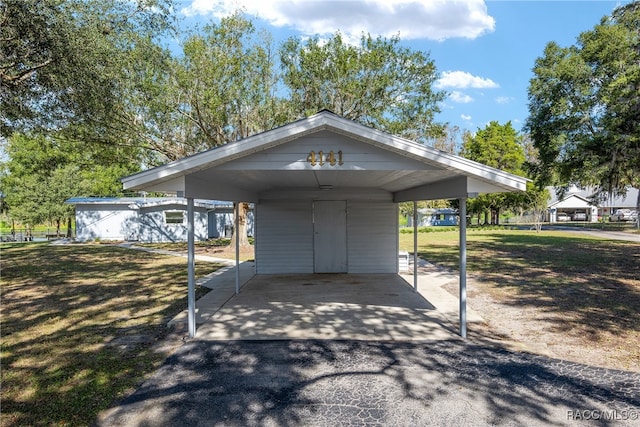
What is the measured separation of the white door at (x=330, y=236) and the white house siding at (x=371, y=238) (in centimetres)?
17

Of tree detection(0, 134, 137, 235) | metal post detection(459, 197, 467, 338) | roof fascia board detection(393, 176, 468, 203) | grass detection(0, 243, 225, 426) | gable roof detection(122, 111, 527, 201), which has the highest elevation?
tree detection(0, 134, 137, 235)

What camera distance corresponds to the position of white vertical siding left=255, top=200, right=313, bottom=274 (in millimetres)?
10648

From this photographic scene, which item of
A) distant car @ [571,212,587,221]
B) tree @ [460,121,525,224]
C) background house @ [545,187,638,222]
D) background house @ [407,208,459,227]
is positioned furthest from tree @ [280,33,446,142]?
distant car @ [571,212,587,221]

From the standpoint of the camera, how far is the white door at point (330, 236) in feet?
34.8

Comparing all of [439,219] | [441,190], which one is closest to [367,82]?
[441,190]

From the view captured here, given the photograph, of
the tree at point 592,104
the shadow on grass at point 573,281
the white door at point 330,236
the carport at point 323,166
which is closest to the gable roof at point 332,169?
the carport at point 323,166

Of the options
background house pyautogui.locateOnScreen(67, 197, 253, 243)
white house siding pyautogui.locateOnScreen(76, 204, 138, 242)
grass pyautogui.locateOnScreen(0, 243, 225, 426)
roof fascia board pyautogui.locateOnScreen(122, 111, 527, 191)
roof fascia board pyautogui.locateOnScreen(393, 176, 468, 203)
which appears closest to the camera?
grass pyautogui.locateOnScreen(0, 243, 225, 426)

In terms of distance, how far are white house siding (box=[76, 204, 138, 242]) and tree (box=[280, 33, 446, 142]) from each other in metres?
13.8

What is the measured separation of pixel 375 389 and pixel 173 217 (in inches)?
834

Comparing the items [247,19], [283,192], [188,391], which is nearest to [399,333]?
[188,391]

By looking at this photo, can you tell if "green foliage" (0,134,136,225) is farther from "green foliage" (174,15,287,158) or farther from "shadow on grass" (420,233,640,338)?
"shadow on grass" (420,233,640,338)

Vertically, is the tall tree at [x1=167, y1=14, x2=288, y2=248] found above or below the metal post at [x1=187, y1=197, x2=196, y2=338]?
above

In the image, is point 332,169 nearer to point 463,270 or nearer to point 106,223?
point 463,270

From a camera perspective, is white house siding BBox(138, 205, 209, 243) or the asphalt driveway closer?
the asphalt driveway
